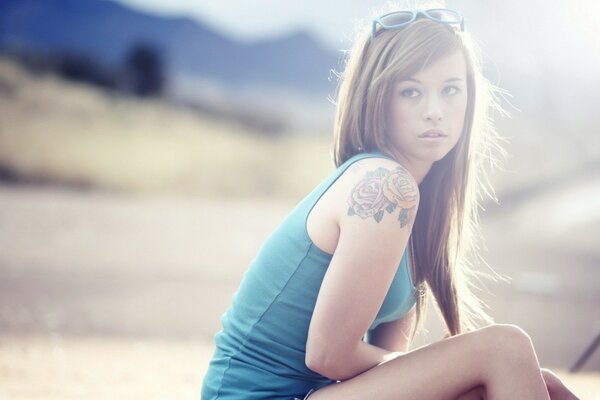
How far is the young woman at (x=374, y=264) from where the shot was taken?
1820mm

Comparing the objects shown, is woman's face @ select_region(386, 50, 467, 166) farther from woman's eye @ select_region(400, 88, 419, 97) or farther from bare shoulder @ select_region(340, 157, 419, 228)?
bare shoulder @ select_region(340, 157, 419, 228)

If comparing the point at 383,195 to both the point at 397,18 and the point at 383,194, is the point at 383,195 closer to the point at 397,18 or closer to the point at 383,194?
the point at 383,194

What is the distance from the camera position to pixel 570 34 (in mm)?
14672

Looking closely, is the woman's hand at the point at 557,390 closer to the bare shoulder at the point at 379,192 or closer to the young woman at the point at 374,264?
the young woman at the point at 374,264

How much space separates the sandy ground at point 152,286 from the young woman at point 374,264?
1.67m

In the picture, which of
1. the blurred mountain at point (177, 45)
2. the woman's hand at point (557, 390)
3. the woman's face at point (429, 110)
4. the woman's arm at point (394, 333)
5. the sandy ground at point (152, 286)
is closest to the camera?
the woman's face at point (429, 110)

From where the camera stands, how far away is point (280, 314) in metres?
1.94

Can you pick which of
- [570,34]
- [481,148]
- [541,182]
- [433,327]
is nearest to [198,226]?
[570,34]

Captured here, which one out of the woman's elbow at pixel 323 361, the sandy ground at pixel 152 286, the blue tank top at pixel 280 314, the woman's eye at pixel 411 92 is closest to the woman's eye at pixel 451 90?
the woman's eye at pixel 411 92

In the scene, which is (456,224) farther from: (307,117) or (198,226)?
(307,117)

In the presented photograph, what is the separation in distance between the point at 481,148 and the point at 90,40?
2260 centimetres

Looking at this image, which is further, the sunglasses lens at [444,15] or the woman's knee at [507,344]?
the sunglasses lens at [444,15]

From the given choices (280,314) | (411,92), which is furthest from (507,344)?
(411,92)

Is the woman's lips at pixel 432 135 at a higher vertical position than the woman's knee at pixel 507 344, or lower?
higher
